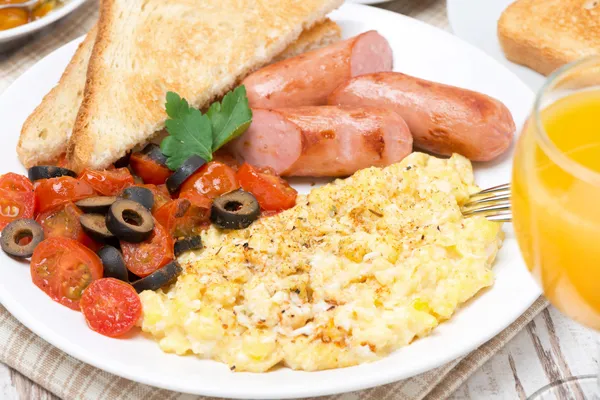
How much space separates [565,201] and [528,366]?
1151 mm

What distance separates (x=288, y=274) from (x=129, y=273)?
1.88 feet

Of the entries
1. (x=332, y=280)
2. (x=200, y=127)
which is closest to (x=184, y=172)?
(x=200, y=127)

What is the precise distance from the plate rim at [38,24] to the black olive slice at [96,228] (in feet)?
5.49

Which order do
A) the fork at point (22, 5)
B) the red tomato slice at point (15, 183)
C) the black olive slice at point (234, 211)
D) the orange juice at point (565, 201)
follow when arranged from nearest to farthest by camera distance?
the orange juice at point (565, 201) → the black olive slice at point (234, 211) → the red tomato slice at point (15, 183) → the fork at point (22, 5)

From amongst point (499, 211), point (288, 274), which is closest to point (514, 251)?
point (499, 211)

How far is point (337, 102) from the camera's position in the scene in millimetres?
3098

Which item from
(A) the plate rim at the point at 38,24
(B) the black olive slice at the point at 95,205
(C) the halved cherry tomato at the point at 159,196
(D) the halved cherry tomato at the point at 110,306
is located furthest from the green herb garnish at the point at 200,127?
(A) the plate rim at the point at 38,24

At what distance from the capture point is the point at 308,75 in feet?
10.2

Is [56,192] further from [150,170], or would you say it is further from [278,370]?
[278,370]

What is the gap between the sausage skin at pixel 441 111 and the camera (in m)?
2.86

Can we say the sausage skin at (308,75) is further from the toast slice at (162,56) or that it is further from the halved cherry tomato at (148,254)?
the halved cherry tomato at (148,254)

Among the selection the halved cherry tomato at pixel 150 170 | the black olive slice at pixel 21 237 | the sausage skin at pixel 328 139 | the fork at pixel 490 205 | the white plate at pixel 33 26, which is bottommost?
the fork at pixel 490 205

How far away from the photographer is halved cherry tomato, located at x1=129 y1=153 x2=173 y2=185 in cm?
291

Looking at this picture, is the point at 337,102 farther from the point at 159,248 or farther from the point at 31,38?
the point at 31,38
